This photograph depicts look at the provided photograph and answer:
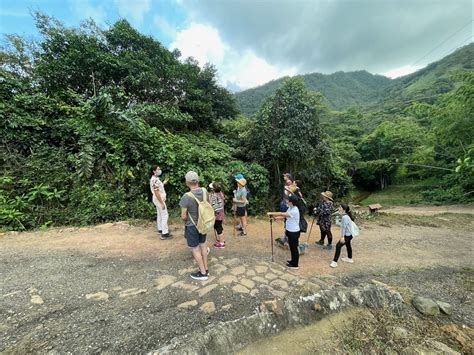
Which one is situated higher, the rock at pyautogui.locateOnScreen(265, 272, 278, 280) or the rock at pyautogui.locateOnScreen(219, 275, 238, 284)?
the rock at pyautogui.locateOnScreen(219, 275, 238, 284)

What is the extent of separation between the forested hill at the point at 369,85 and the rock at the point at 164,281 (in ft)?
119

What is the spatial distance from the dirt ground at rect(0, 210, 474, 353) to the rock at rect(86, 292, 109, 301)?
18 millimetres

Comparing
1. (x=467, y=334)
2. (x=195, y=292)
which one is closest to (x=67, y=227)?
(x=195, y=292)

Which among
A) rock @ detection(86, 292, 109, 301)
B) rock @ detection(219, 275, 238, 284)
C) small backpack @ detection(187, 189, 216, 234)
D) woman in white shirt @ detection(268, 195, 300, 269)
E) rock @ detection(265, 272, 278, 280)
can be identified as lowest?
rock @ detection(265, 272, 278, 280)

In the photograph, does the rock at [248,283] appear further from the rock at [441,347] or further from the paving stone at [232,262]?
the rock at [441,347]

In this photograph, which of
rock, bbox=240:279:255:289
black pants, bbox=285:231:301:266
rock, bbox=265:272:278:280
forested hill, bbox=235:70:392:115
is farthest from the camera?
forested hill, bbox=235:70:392:115

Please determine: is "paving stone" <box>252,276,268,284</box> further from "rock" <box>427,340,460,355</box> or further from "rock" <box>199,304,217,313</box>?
"rock" <box>427,340,460,355</box>

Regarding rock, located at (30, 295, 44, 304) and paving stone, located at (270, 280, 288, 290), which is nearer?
rock, located at (30, 295, 44, 304)

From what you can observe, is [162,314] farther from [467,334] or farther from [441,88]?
[441,88]

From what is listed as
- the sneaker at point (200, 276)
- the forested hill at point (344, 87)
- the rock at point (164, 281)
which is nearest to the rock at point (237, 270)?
the sneaker at point (200, 276)

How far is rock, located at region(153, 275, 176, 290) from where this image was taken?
3.31 meters

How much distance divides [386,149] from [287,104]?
22.8 m

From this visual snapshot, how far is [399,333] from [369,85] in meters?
93.2

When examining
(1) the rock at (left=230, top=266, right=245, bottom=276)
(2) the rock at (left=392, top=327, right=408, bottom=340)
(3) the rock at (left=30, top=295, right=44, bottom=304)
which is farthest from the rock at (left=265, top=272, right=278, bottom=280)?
(3) the rock at (left=30, top=295, right=44, bottom=304)
